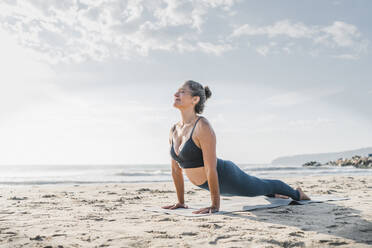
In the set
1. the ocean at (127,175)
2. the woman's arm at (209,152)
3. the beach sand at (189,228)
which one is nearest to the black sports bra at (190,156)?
the woman's arm at (209,152)

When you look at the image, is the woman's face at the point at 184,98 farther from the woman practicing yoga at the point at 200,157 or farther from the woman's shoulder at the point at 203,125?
the woman's shoulder at the point at 203,125

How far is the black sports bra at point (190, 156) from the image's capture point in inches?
159

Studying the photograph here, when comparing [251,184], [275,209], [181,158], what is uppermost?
[181,158]

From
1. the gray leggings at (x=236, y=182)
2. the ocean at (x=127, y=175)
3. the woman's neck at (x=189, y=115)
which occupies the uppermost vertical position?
the woman's neck at (x=189, y=115)

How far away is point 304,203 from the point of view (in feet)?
15.9

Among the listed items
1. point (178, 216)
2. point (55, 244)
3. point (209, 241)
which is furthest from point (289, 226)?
point (55, 244)

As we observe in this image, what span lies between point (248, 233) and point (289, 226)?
0.58 m

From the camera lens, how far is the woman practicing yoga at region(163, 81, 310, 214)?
3953mm

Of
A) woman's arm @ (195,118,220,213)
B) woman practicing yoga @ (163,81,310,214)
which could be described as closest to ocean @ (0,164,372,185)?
woman practicing yoga @ (163,81,310,214)

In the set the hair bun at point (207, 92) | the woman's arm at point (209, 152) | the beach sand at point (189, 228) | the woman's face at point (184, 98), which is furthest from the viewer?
the hair bun at point (207, 92)

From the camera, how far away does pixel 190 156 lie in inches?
162

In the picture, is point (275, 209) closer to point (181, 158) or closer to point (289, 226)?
point (289, 226)

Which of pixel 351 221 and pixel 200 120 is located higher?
pixel 200 120

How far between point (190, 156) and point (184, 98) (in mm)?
765
